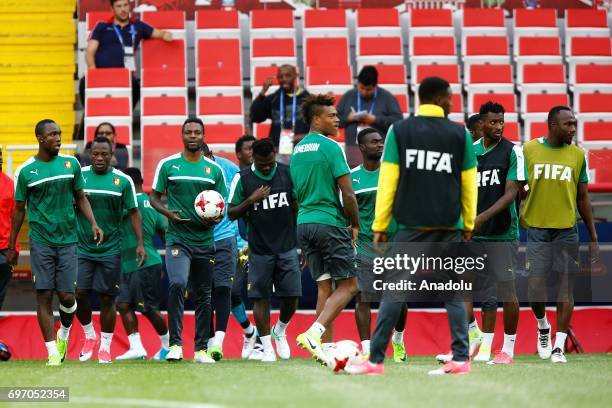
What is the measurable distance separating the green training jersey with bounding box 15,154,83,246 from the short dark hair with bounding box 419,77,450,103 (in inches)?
176

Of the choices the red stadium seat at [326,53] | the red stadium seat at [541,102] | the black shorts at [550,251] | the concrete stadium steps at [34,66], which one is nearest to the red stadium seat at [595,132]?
the red stadium seat at [541,102]

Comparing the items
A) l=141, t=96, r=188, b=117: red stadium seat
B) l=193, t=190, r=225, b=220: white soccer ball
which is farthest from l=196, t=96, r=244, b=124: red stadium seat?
l=193, t=190, r=225, b=220: white soccer ball

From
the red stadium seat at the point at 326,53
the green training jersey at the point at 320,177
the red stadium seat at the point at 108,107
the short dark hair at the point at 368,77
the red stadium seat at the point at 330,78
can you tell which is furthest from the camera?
the red stadium seat at the point at 326,53

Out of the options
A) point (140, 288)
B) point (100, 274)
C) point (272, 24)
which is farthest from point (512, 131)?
point (100, 274)

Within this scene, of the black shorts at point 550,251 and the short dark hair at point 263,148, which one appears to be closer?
the black shorts at point 550,251

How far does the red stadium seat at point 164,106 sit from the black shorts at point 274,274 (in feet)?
19.7

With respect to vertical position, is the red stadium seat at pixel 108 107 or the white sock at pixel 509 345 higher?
the red stadium seat at pixel 108 107

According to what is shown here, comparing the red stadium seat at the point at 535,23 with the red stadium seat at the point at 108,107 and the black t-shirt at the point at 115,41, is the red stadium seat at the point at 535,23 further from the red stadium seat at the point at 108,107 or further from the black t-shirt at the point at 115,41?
the red stadium seat at the point at 108,107

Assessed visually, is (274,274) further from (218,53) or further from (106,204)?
(218,53)

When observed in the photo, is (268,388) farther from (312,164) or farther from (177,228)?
(177,228)

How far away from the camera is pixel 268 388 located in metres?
8.32

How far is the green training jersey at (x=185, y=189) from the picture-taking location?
1240 cm

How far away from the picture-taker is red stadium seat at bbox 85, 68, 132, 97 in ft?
60.5

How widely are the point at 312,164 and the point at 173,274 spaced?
7.15 feet
